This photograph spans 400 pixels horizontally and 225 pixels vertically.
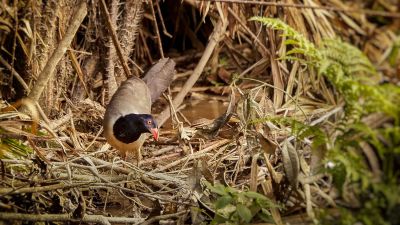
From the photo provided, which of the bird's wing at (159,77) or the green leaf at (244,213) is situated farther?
the bird's wing at (159,77)

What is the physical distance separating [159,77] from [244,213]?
8.07 ft

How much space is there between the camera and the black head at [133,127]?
4695mm

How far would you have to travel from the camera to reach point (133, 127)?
4.76 meters

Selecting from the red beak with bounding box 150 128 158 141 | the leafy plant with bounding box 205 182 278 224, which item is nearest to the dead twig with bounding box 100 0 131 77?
the red beak with bounding box 150 128 158 141

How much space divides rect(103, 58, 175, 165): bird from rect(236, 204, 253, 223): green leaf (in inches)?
67.9

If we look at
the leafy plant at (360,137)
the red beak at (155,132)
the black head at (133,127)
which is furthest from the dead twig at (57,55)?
the leafy plant at (360,137)

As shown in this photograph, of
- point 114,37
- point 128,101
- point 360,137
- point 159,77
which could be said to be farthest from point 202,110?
point 360,137

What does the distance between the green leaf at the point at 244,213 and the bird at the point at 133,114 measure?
172 centimetres

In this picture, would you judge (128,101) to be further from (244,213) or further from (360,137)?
(360,137)

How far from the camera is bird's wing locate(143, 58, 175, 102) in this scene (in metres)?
5.32

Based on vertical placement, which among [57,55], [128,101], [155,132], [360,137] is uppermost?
[57,55]

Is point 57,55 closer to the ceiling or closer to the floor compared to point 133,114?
closer to the ceiling

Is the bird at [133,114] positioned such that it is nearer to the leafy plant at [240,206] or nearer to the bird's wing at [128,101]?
the bird's wing at [128,101]

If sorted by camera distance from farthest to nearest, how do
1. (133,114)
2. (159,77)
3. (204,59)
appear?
(204,59) → (159,77) → (133,114)
